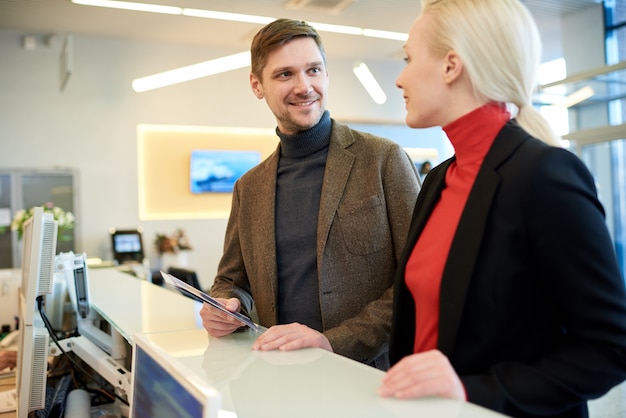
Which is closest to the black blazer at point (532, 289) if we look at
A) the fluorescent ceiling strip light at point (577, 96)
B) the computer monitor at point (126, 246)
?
the fluorescent ceiling strip light at point (577, 96)

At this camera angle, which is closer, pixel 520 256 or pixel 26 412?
pixel 520 256

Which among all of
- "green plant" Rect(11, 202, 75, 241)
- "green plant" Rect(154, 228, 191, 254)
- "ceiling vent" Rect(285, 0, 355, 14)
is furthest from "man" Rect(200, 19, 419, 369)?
"green plant" Rect(154, 228, 191, 254)

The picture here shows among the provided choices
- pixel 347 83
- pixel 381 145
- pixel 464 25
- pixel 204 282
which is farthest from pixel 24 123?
pixel 464 25

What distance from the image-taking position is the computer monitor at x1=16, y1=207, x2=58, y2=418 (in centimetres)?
171

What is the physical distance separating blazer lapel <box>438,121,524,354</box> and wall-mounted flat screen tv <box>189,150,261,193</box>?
7.39m

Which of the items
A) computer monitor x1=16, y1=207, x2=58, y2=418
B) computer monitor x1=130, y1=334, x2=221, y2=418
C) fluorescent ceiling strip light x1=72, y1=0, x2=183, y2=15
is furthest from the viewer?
fluorescent ceiling strip light x1=72, y1=0, x2=183, y2=15

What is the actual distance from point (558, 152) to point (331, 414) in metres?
0.53

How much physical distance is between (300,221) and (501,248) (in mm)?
802

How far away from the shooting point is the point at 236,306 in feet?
4.99

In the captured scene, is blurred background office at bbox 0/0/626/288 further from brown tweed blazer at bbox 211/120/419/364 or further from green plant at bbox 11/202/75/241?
brown tweed blazer at bbox 211/120/419/364

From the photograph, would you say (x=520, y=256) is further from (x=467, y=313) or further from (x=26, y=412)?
(x=26, y=412)

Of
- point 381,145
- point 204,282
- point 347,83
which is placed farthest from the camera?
point 347,83

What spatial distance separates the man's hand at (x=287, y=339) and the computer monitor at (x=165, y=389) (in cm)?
39

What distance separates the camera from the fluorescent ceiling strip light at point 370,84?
8.48 metres
